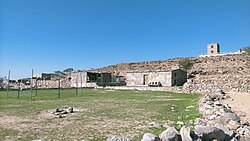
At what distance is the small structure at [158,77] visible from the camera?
40375 millimetres

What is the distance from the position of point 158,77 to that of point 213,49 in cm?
4469

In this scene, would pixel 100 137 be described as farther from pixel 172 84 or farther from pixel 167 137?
pixel 172 84

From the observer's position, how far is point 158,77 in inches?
1642

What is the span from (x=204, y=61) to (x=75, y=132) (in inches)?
2156

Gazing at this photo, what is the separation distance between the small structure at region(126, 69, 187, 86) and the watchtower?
37690mm

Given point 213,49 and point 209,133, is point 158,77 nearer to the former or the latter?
point 209,133

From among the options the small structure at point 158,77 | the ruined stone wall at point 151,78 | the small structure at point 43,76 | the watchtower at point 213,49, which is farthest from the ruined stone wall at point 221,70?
the small structure at point 43,76

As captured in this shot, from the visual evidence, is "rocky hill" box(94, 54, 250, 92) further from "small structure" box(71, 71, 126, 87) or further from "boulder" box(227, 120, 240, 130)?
"boulder" box(227, 120, 240, 130)

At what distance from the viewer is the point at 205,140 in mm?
6141

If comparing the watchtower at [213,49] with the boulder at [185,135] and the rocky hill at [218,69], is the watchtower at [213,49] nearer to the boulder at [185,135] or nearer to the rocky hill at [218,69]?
the rocky hill at [218,69]

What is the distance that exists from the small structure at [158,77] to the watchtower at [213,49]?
3769cm

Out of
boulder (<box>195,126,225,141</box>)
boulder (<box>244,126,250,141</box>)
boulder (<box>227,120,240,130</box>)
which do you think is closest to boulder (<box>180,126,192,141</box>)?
boulder (<box>195,126,225,141</box>)

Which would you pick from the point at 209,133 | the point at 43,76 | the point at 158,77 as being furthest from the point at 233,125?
the point at 43,76

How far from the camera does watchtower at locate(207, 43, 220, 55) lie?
3073 inches
